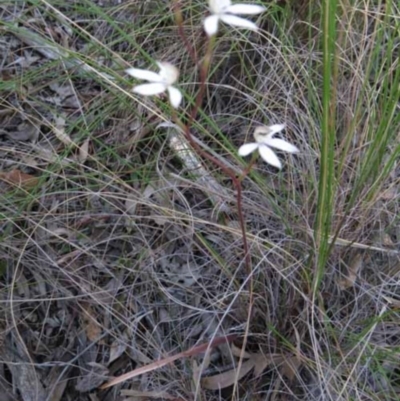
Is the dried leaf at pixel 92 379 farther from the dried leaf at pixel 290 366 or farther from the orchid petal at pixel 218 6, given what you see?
the orchid petal at pixel 218 6

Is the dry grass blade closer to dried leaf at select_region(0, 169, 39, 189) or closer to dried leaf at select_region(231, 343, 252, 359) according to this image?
dried leaf at select_region(231, 343, 252, 359)

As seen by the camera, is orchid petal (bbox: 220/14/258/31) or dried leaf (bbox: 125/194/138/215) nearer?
orchid petal (bbox: 220/14/258/31)

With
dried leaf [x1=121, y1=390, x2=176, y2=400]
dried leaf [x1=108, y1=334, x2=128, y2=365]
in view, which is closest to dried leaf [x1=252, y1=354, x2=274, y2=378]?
dried leaf [x1=121, y1=390, x2=176, y2=400]

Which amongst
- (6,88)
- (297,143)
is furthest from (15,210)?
(297,143)

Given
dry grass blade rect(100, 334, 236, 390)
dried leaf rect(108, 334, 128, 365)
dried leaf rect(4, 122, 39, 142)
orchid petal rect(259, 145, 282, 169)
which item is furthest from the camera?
dried leaf rect(4, 122, 39, 142)

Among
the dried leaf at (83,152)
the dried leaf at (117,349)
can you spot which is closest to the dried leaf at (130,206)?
the dried leaf at (83,152)

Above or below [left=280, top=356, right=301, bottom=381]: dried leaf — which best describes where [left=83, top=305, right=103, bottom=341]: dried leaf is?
below
